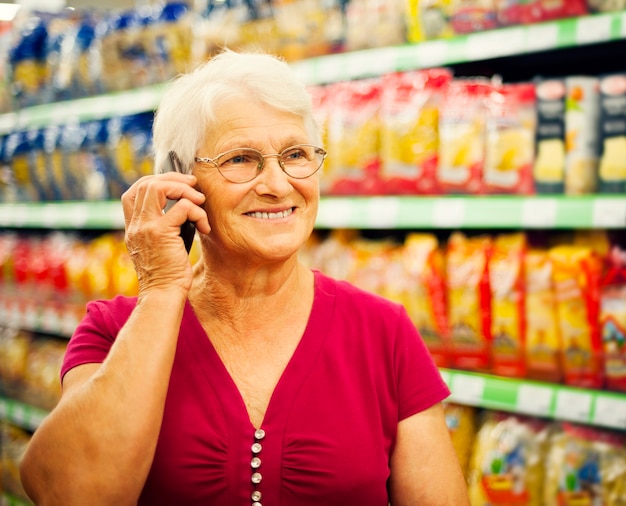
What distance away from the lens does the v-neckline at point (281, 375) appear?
131 centimetres

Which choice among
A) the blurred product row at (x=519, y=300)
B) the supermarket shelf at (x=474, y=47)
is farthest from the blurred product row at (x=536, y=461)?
the supermarket shelf at (x=474, y=47)

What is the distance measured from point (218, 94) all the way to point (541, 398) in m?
1.02

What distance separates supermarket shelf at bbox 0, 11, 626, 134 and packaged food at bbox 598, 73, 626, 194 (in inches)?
5.2

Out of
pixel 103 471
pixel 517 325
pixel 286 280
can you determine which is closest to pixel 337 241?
pixel 517 325

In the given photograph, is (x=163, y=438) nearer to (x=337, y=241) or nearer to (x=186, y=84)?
(x=186, y=84)

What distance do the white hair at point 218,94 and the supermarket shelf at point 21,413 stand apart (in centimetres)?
221

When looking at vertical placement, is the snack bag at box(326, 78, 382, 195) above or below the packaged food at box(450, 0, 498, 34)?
below

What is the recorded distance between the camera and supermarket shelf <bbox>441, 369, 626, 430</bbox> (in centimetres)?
168

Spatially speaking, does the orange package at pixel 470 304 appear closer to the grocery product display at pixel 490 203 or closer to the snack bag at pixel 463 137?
the grocery product display at pixel 490 203

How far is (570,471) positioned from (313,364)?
795 millimetres

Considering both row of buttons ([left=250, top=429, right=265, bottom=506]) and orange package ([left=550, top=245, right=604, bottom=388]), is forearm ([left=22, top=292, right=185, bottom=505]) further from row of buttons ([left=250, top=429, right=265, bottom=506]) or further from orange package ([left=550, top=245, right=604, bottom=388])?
orange package ([left=550, top=245, right=604, bottom=388])

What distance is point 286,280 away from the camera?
4.76ft

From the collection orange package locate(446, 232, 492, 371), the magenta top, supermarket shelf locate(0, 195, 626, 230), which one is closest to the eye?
the magenta top

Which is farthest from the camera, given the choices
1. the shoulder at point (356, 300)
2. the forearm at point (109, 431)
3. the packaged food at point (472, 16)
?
the packaged food at point (472, 16)
